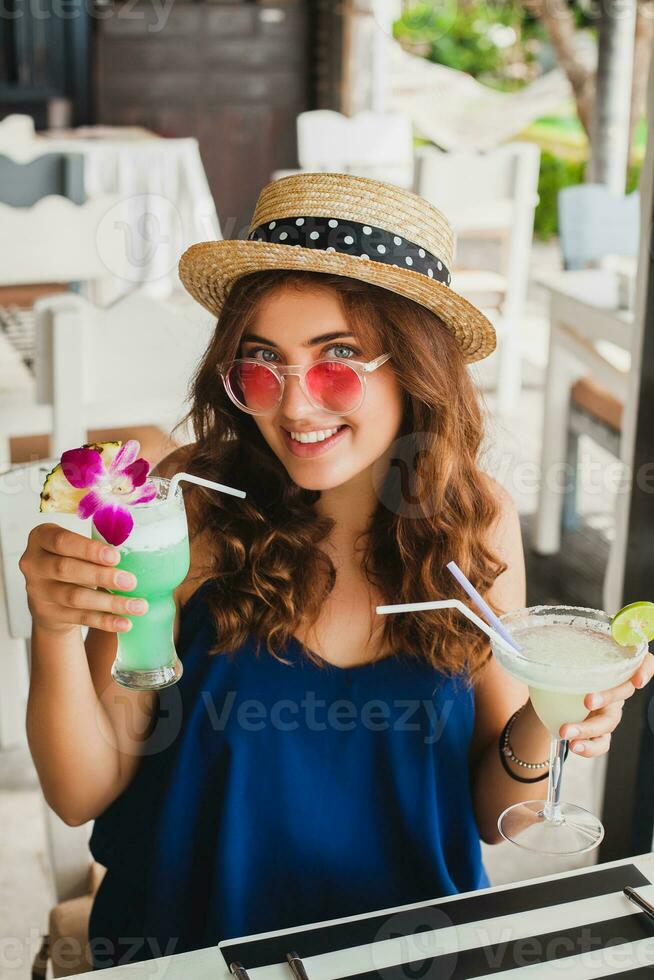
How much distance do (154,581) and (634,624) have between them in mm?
510

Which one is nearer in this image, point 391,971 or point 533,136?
point 391,971

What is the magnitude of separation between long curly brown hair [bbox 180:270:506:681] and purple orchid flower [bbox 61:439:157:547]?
0.29 meters

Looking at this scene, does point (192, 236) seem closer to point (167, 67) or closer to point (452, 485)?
point (167, 67)

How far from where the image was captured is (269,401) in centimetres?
135

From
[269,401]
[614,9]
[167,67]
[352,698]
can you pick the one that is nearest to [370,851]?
[352,698]

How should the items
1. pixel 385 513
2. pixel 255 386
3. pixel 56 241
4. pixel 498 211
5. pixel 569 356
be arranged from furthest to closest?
pixel 498 211 < pixel 569 356 < pixel 56 241 < pixel 385 513 < pixel 255 386

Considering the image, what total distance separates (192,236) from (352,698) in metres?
3.97

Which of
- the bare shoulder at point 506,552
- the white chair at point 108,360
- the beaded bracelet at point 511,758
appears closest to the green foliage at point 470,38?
the white chair at point 108,360

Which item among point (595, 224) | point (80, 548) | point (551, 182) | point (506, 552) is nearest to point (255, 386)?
point (80, 548)

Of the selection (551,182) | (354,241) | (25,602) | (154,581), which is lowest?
(551,182)

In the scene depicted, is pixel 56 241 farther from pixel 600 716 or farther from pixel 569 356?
pixel 600 716

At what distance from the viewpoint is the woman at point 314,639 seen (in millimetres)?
1358

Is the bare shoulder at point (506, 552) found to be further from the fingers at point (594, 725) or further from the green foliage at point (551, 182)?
the green foliage at point (551, 182)

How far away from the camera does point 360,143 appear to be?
229 inches
